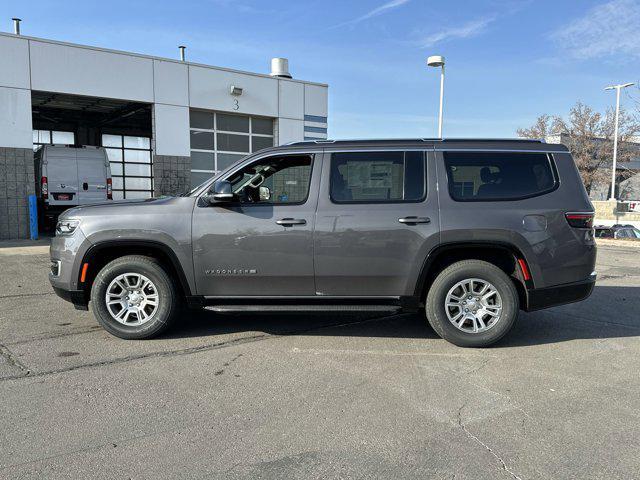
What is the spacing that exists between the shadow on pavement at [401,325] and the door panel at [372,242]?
0.41m

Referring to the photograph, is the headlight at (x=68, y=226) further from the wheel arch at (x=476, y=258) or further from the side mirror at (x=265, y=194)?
the wheel arch at (x=476, y=258)

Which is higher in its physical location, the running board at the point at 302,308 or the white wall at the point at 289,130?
the white wall at the point at 289,130

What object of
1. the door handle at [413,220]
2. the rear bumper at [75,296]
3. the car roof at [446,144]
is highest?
the car roof at [446,144]

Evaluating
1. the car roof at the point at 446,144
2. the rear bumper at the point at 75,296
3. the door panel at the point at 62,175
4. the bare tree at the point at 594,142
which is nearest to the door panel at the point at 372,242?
the car roof at the point at 446,144

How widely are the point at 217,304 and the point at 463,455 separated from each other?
2.90m

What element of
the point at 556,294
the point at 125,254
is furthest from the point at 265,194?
the point at 556,294

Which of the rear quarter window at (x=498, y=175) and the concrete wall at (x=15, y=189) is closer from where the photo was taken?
the rear quarter window at (x=498, y=175)

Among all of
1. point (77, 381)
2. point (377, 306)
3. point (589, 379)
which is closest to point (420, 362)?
point (377, 306)

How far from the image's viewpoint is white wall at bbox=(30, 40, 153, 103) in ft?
45.8

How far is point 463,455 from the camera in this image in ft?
9.91

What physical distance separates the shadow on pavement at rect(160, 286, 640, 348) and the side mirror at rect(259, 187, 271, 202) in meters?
1.18

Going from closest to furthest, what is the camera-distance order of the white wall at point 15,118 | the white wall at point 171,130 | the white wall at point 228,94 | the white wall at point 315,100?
the white wall at point 15,118 → the white wall at point 171,130 → the white wall at point 228,94 → the white wall at point 315,100

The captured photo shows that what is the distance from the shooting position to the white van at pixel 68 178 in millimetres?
15602

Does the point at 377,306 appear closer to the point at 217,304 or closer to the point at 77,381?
the point at 217,304
